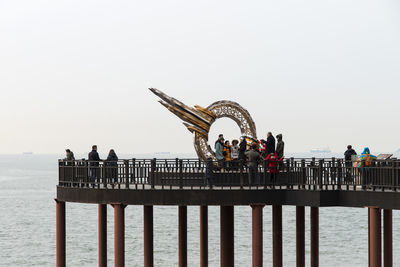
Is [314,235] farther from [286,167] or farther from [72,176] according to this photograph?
[72,176]

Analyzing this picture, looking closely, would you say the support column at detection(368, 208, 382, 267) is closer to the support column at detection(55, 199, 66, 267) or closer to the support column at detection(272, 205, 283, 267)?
the support column at detection(272, 205, 283, 267)

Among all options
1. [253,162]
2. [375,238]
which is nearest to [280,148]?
[253,162]

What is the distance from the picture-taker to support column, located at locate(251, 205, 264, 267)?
27.9 m

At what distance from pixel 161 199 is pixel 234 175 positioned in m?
3.02

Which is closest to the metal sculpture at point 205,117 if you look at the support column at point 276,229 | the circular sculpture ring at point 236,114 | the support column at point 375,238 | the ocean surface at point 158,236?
the circular sculpture ring at point 236,114

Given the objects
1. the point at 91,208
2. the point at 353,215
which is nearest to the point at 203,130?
the point at 353,215

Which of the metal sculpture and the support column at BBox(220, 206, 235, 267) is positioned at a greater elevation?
the metal sculpture

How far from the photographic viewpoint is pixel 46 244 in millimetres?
83438

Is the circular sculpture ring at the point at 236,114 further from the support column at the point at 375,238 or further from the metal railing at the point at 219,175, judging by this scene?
the support column at the point at 375,238

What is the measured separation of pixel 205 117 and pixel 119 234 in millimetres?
7936

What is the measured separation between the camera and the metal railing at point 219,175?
28656 mm

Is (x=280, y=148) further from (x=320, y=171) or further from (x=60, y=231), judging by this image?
(x=60, y=231)

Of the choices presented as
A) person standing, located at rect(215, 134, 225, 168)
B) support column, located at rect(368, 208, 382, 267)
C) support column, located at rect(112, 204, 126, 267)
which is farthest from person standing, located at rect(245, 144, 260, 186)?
support column, located at rect(112, 204, 126, 267)

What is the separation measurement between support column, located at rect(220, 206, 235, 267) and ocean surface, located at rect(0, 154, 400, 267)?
3330 centimetres
